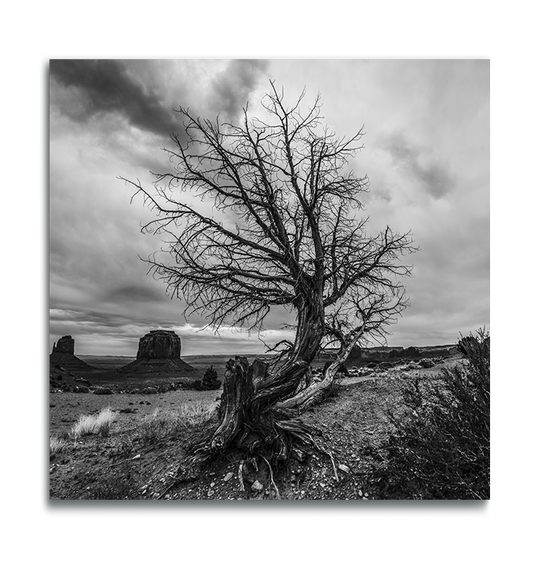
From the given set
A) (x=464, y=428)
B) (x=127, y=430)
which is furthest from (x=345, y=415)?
(x=127, y=430)

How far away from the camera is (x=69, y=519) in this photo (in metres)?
3.03

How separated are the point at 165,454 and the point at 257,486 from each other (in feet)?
5.15

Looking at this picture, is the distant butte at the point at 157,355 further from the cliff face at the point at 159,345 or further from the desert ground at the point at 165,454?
the desert ground at the point at 165,454

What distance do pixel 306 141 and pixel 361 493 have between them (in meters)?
4.76

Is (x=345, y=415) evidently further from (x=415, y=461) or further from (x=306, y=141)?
(x=306, y=141)

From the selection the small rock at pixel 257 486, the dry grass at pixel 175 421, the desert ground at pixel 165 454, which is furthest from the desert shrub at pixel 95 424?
the small rock at pixel 257 486

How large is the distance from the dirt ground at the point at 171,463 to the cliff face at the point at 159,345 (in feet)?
3.61

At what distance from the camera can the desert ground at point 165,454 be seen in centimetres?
339

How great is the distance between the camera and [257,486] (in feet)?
11.2

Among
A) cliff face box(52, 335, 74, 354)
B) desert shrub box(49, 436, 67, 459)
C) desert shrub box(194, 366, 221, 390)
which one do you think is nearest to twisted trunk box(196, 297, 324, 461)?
desert shrub box(194, 366, 221, 390)

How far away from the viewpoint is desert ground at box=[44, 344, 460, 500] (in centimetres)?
339

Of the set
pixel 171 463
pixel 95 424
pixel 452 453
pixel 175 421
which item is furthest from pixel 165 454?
pixel 452 453

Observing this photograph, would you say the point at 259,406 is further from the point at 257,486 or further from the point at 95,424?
the point at 95,424
